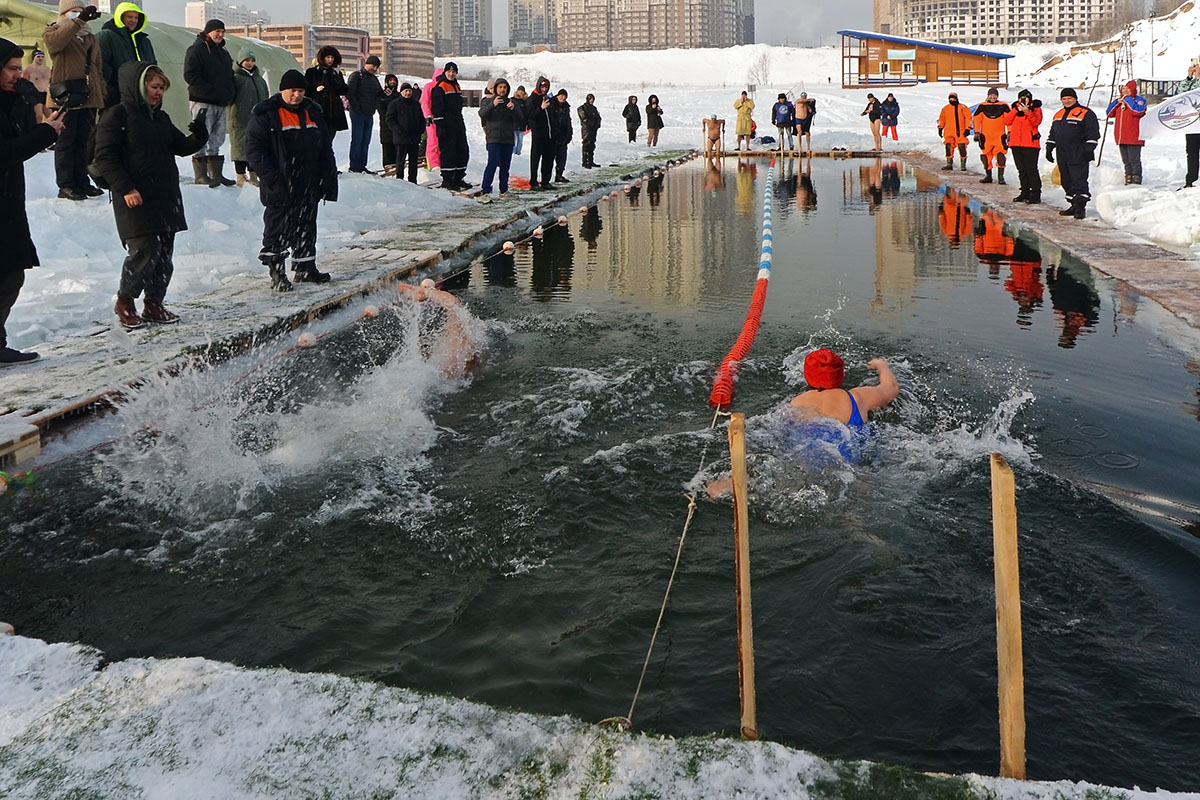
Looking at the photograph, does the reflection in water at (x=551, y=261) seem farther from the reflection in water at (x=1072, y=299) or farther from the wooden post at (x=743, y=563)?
the wooden post at (x=743, y=563)

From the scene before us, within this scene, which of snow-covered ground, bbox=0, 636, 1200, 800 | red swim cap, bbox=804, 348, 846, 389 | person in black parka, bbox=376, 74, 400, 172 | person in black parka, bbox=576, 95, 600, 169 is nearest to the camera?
snow-covered ground, bbox=0, 636, 1200, 800

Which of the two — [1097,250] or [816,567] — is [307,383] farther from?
[1097,250]

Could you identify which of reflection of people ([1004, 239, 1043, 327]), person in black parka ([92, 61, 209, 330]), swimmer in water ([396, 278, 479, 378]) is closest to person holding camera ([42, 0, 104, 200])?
person in black parka ([92, 61, 209, 330])

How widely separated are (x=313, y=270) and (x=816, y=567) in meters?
7.35

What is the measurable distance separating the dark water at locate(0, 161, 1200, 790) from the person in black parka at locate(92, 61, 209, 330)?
4.69 feet

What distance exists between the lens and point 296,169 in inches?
395

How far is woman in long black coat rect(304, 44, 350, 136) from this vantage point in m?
11.6

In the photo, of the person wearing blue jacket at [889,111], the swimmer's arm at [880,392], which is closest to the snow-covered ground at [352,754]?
the swimmer's arm at [880,392]

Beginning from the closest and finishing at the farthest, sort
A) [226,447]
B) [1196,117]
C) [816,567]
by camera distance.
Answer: [816,567] → [226,447] → [1196,117]

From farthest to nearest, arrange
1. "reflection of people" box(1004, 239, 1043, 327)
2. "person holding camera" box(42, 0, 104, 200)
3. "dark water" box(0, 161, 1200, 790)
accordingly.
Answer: "person holding camera" box(42, 0, 104, 200) < "reflection of people" box(1004, 239, 1043, 327) < "dark water" box(0, 161, 1200, 790)

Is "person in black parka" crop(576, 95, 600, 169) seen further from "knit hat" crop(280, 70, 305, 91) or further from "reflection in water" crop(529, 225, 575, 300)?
"knit hat" crop(280, 70, 305, 91)

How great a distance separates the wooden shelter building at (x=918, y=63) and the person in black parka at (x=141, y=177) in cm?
6071

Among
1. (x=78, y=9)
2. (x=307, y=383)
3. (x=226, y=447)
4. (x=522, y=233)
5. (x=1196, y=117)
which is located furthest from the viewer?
(x=1196, y=117)

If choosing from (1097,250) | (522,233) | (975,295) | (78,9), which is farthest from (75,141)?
(1097,250)
